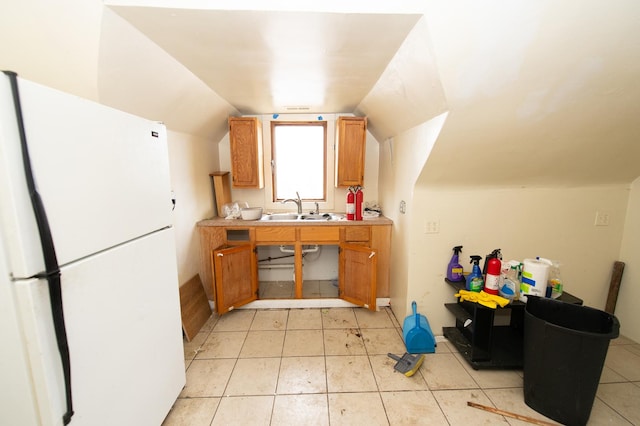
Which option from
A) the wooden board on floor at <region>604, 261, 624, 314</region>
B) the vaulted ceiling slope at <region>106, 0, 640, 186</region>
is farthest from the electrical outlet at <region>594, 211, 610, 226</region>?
the wooden board on floor at <region>604, 261, 624, 314</region>

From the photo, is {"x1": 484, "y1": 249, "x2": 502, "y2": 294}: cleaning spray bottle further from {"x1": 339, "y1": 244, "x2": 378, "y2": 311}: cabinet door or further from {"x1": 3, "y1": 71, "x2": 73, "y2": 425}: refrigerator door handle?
{"x1": 3, "y1": 71, "x2": 73, "y2": 425}: refrigerator door handle

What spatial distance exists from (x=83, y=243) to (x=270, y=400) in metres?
1.40

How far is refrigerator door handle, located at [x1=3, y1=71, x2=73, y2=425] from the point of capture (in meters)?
0.69

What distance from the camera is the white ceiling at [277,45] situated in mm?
1195

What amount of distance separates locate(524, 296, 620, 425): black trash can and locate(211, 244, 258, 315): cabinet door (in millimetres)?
2269

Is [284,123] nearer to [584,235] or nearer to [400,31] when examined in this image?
[400,31]

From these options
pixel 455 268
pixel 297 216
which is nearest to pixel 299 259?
pixel 297 216

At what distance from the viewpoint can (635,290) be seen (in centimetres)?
208

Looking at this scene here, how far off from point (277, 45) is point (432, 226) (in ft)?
5.72

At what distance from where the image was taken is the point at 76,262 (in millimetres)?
859

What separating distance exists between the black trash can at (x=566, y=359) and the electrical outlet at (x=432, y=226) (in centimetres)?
80

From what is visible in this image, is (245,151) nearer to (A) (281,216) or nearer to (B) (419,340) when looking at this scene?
(A) (281,216)

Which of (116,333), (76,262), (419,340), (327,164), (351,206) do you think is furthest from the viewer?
(327,164)

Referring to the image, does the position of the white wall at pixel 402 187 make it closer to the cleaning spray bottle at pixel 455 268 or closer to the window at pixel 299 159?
the cleaning spray bottle at pixel 455 268
